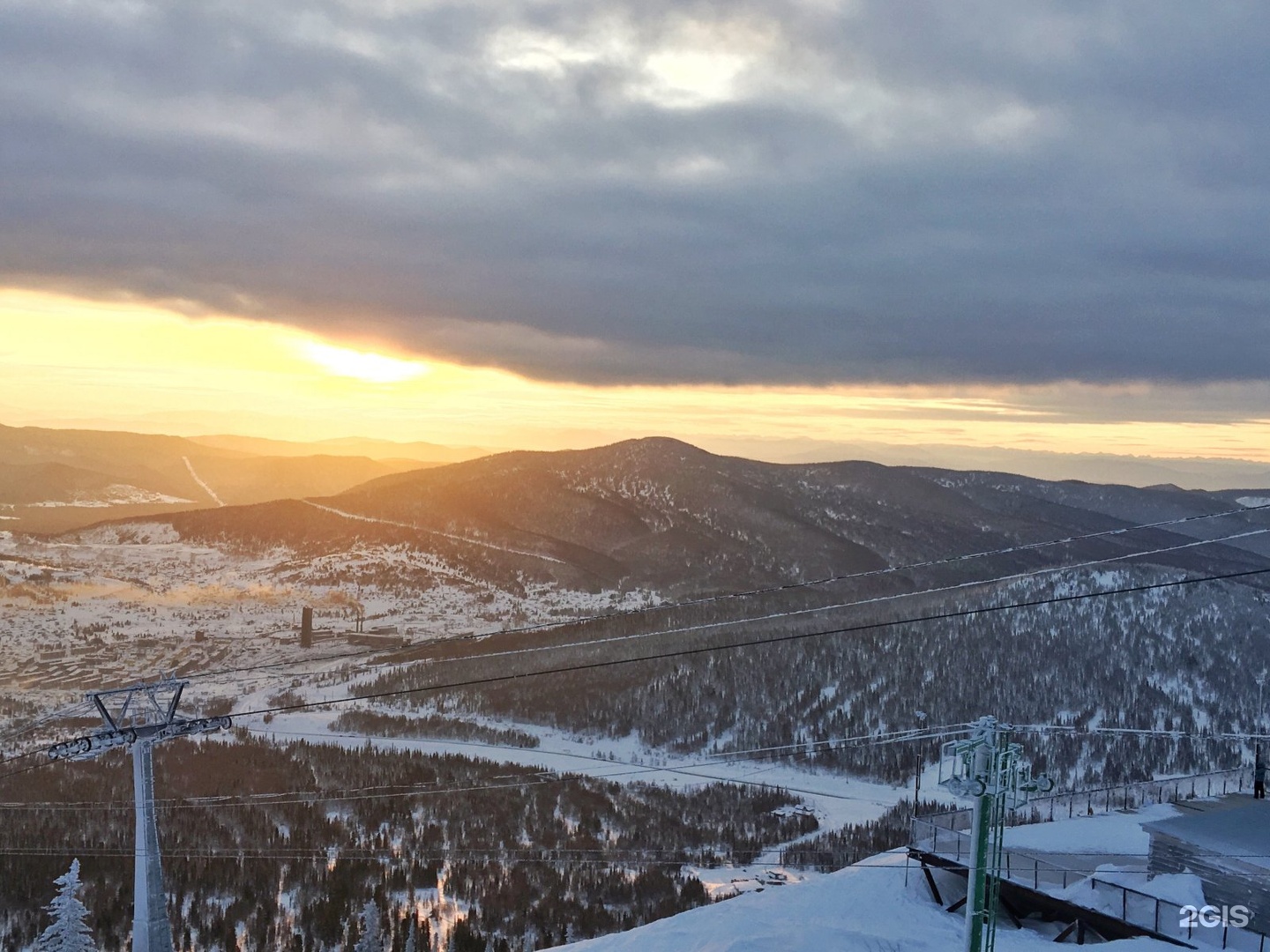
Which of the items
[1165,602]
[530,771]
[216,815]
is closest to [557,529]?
[1165,602]

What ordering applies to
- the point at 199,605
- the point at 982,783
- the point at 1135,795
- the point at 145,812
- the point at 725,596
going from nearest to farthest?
the point at 982,783, the point at 145,812, the point at 725,596, the point at 1135,795, the point at 199,605

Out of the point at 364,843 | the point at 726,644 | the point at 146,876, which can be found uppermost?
the point at 146,876

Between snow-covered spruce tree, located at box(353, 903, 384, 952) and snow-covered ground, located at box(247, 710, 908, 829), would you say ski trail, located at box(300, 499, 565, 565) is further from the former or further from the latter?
snow-covered spruce tree, located at box(353, 903, 384, 952)

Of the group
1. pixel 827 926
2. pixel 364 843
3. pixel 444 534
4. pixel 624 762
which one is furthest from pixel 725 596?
pixel 444 534

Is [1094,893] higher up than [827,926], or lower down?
higher up

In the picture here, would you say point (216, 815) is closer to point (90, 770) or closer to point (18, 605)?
point (90, 770)

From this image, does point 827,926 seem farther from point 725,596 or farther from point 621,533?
point 621,533
